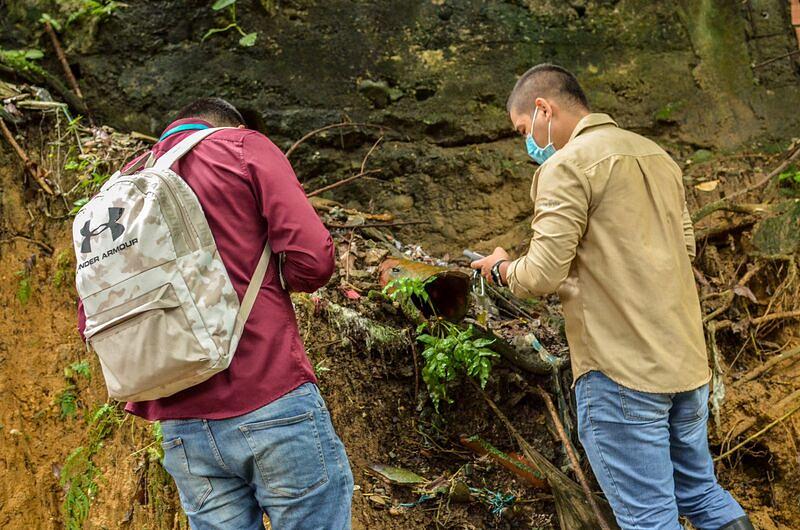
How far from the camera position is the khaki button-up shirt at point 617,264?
8.29 feet

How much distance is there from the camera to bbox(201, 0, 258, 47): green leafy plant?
5546mm

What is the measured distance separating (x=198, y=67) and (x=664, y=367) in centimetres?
465

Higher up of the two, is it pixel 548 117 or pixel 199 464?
pixel 548 117

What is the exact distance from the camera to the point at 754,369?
4359 millimetres

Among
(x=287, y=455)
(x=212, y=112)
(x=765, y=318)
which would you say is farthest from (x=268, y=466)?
(x=765, y=318)

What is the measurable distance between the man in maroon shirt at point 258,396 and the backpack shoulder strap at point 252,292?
0.8 inches

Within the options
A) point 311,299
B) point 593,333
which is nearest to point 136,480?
point 311,299

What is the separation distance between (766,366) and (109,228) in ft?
13.4

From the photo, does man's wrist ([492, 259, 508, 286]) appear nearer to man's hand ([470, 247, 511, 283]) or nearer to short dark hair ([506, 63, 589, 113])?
man's hand ([470, 247, 511, 283])

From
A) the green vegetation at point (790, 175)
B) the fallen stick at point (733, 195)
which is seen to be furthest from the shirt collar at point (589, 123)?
the green vegetation at point (790, 175)

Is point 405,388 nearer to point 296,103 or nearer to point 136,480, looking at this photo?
point 136,480

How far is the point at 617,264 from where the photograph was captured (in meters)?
2.55

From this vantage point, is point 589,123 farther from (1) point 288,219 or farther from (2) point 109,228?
(2) point 109,228

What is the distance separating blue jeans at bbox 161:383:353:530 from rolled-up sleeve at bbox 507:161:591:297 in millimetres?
976
